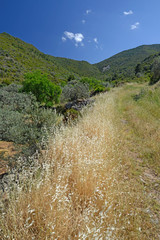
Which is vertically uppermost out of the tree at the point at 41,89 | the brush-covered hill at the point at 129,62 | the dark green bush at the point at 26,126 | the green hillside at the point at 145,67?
the brush-covered hill at the point at 129,62

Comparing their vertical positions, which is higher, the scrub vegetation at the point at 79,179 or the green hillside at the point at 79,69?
the green hillside at the point at 79,69

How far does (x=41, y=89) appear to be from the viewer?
1622cm

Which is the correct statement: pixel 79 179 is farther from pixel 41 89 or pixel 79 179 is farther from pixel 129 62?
pixel 129 62

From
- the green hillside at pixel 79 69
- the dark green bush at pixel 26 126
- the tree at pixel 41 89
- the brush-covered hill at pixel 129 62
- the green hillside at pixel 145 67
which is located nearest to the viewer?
the dark green bush at pixel 26 126

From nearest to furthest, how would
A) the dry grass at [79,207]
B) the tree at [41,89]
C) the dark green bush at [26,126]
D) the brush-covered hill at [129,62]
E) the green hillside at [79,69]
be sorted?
the dry grass at [79,207] → the dark green bush at [26,126] → the tree at [41,89] → the brush-covered hill at [129,62] → the green hillside at [79,69]

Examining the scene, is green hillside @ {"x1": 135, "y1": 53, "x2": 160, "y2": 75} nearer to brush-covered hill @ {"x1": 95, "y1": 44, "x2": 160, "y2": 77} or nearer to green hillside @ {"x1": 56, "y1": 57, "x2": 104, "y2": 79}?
brush-covered hill @ {"x1": 95, "y1": 44, "x2": 160, "y2": 77}

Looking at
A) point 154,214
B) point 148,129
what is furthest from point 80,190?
point 148,129

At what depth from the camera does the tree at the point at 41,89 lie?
15279mm

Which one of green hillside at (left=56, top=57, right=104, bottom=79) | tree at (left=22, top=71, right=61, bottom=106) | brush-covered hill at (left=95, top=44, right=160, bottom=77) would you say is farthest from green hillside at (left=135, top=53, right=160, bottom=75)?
tree at (left=22, top=71, right=61, bottom=106)

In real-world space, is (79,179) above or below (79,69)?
below

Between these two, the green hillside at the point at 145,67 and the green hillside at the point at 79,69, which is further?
the green hillside at the point at 79,69

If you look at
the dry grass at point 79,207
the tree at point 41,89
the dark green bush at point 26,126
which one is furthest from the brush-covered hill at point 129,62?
the dry grass at point 79,207

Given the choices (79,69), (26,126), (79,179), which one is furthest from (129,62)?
(79,179)

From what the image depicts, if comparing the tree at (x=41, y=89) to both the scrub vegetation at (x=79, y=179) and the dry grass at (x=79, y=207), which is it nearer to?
the scrub vegetation at (x=79, y=179)
